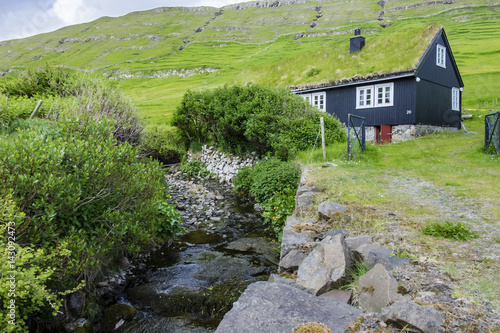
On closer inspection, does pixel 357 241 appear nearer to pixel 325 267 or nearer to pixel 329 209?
pixel 325 267

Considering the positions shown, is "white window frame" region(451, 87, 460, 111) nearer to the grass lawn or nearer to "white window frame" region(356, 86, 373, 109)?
"white window frame" region(356, 86, 373, 109)

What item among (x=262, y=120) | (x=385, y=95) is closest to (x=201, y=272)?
(x=262, y=120)

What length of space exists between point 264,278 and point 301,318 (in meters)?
4.63

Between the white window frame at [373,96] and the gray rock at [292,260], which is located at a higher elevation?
the white window frame at [373,96]

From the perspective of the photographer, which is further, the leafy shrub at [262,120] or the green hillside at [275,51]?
the green hillside at [275,51]

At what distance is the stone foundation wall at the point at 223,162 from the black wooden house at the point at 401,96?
410 inches

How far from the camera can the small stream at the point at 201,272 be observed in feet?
22.0

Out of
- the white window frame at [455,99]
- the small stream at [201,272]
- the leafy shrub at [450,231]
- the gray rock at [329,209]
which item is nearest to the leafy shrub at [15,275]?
the small stream at [201,272]

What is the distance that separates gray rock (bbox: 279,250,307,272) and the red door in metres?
21.7

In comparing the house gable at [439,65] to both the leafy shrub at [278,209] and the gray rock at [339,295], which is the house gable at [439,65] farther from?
the gray rock at [339,295]

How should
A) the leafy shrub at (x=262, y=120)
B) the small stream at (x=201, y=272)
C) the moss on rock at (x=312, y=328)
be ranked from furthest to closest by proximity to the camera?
1. the leafy shrub at (x=262, y=120)
2. the small stream at (x=201, y=272)
3. the moss on rock at (x=312, y=328)

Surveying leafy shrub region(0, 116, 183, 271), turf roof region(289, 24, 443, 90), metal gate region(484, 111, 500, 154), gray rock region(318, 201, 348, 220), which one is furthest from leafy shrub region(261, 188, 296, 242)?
turf roof region(289, 24, 443, 90)

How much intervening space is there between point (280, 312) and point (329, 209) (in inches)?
166

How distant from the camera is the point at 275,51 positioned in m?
124
